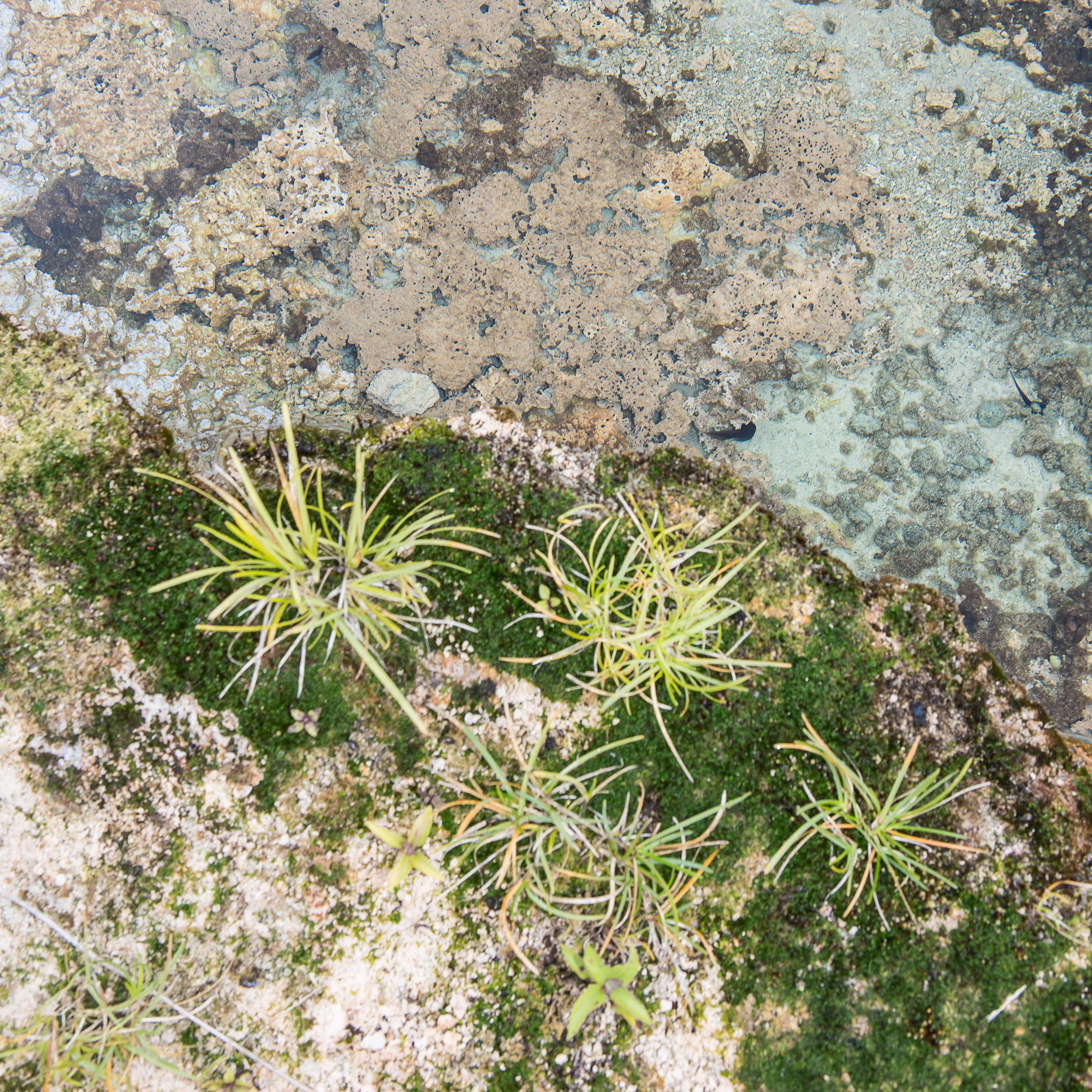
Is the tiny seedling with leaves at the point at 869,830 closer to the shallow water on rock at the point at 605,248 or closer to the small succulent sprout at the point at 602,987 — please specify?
the small succulent sprout at the point at 602,987

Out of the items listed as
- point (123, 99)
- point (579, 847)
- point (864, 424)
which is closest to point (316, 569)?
point (579, 847)

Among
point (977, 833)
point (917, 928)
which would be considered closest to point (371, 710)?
point (917, 928)

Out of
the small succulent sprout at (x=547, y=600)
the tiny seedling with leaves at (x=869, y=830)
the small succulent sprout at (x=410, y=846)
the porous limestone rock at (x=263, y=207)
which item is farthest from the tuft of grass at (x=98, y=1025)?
the porous limestone rock at (x=263, y=207)

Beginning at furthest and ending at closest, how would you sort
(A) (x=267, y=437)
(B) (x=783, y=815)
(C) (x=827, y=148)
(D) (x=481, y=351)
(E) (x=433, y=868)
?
1. (C) (x=827, y=148)
2. (D) (x=481, y=351)
3. (A) (x=267, y=437)
4. (B) (x=783, y=815)
5. (E) (x=433, y=868)

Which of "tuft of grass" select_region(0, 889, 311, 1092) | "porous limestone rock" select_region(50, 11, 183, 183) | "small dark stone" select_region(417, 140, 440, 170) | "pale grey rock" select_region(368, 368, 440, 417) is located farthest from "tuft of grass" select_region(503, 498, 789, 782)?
"porous limestone rock" select_region(50, 11, 183, 183)

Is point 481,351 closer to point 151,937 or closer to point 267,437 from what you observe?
point 267,437

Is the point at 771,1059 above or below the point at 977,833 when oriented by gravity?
below

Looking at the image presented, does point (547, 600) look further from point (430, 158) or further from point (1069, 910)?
point (430, 158)
